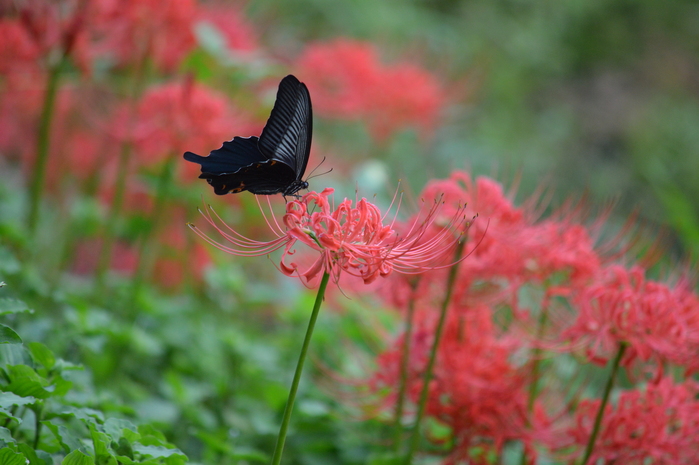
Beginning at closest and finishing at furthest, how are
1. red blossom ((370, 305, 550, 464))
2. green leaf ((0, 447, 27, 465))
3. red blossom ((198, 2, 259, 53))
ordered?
green leaf ((0, 447, 27, 465)), red blossom ((370, 305, 550, 464)), red blossom ((198, 2, 259, 53))

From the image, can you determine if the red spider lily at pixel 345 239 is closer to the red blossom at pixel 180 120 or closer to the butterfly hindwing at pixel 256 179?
the butterfly hindwing at pixel 256 179

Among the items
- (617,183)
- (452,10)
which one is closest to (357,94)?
(617,183)

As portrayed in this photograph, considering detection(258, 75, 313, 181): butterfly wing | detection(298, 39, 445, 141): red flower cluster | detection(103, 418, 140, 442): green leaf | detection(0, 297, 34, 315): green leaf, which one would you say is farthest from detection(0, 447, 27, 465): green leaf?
detection(298, 39, 445, 141): red flower cluster

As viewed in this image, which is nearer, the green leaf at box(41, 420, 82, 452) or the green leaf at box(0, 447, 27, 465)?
the green leaf at box(0, 447, 27, 465)

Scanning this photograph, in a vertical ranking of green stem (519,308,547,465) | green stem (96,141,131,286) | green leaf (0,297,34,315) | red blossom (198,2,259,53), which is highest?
red blossom (198,2,259,53)

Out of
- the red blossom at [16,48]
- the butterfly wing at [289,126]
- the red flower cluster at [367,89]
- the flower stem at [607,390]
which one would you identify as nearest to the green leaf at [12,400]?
the butterfly wing at [289,126]

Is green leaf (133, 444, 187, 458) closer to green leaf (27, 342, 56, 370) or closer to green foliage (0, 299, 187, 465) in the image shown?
green foliage (0, 299, 187, 465)
